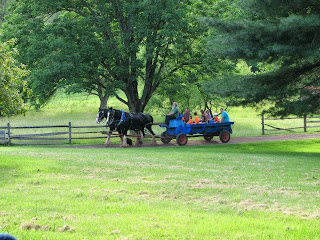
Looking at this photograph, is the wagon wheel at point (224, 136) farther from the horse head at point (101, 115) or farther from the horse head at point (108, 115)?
the horse head at point (101, 115)

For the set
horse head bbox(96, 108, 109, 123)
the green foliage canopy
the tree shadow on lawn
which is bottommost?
the tree shadow on lawn

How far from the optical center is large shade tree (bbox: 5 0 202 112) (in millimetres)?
28500

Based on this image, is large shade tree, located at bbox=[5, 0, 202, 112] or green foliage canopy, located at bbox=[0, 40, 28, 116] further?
large shade tree, located at bbox=[5, 0, 202, 112]

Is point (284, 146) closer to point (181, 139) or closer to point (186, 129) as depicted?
point (186, 129)

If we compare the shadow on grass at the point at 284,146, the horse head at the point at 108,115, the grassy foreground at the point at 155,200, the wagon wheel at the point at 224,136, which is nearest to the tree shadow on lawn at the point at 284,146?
the shadow on grass at the point at 284,146

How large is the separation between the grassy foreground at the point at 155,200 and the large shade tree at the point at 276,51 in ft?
21.8

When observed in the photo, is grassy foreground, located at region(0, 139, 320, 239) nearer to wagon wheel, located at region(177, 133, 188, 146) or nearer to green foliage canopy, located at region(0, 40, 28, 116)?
green foliage canopy, located at region(0, 40, 28, 116)

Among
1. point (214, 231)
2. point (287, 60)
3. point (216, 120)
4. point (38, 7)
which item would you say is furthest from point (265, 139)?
point (214, 231)

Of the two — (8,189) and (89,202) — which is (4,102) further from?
(89,202)

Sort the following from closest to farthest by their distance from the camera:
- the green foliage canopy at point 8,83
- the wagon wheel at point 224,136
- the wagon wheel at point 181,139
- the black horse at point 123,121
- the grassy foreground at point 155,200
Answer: the grassy foreground at point 155,200 → the green foliage canopy at point 8,83 → the black horse at point 123,121 → the wagon wheel at point 181,139 → the wagon wheel at point 224,136

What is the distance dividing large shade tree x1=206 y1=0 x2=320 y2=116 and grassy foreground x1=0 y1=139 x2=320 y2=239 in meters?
6.65

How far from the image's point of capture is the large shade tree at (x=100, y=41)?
28500 mm

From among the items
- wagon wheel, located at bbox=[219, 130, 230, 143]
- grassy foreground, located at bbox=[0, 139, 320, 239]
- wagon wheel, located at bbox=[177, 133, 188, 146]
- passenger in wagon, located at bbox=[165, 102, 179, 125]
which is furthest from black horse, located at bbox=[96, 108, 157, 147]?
grassy foreground, located at bbox=[0, 139, 320, 239]

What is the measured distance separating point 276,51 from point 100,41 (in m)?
14.8
